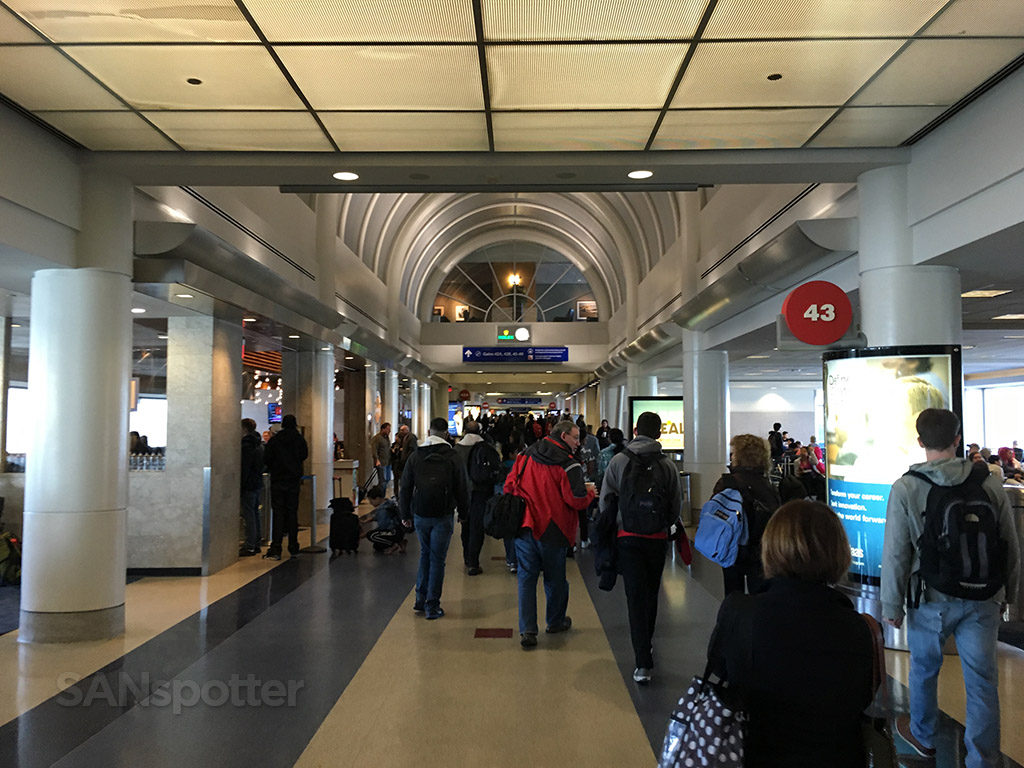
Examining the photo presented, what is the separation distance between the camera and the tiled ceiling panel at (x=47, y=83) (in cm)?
494

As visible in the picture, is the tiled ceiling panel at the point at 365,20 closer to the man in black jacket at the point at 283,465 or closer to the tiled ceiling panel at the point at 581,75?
the tiled ceiling panel at the point at 581,75

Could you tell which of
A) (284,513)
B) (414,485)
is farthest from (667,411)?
(414,485)

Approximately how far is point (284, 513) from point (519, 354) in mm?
17309

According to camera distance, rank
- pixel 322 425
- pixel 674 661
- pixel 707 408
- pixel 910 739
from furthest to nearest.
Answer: pixel 322 425 < pixel 707 408 < pixel 674 661 < pixel 910 739

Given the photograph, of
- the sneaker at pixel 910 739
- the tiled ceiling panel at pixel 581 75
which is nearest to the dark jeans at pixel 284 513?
the tiled ceiling panel at pixel 581 75

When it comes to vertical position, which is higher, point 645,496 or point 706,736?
point 645,496

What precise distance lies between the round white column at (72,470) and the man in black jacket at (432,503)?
2.51m

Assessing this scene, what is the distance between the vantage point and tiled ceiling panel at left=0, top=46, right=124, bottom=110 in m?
4.94

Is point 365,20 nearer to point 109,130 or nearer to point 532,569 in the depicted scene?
point 109,130

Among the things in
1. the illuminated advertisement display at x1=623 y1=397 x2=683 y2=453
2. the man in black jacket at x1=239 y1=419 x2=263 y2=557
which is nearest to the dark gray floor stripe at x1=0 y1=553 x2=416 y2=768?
the man in black jacket at x1=239 y1=419 x2=263 y2=557

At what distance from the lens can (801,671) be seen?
6.61 ft

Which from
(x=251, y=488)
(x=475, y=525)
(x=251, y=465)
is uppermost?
(x=251, y=465)

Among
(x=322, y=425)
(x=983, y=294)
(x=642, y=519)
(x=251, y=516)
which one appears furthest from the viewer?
(x=322, y=425)

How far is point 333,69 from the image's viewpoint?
5129 millimetres
